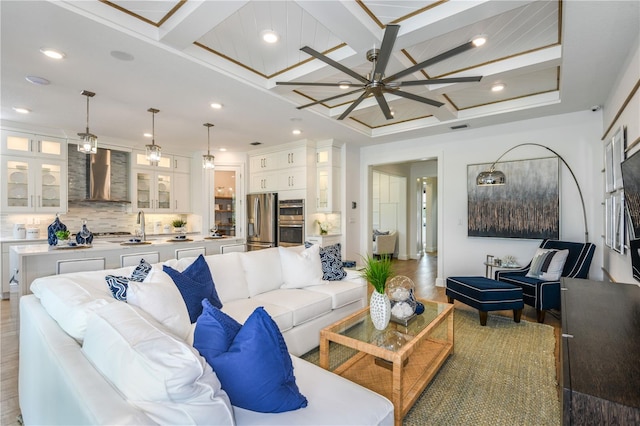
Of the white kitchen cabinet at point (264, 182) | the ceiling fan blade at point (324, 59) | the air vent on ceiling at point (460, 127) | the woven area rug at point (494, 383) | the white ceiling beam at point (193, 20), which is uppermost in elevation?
the white ceiling beam at point (193, 20)

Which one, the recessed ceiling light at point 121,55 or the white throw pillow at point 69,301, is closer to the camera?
the white throw pillow at point 69,301

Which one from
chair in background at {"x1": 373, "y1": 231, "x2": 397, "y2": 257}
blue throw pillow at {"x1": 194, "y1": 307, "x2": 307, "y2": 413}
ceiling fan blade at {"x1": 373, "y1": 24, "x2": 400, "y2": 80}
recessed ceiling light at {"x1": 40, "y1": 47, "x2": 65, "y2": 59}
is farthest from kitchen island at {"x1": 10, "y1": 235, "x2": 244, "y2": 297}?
chair in background at {"x1": 373, "y1": 231, "x2": 397, "y2": 257}

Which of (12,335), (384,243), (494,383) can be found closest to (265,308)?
(494,383)

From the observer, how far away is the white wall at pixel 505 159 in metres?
4.13

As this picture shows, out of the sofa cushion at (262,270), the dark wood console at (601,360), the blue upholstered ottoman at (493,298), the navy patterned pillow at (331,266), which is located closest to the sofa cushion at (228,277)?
the sofa cushion at (262,270)

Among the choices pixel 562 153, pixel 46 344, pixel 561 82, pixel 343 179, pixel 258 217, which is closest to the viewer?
pixel 46 344

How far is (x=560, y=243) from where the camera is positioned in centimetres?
407

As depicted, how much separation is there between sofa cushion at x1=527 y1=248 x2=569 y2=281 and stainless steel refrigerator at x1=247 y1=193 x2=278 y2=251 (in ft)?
14.4

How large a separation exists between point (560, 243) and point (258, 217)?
16.7 ft

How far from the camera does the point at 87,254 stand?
327cm

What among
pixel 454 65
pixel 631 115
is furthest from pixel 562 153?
pixel 454 65

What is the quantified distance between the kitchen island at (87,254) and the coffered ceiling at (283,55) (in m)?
1.75

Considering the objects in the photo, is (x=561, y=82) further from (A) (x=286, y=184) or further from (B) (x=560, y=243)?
(A) (x=286, y=184)

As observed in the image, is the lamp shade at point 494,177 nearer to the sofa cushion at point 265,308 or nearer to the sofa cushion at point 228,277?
the sofa cushion at point 265,308
